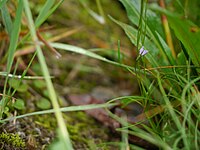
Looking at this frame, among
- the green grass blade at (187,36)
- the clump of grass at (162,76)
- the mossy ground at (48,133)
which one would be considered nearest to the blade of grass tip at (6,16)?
the clump of grass at (162,76)

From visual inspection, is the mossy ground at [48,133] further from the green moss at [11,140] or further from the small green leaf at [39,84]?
the small green leaf at [39,84]

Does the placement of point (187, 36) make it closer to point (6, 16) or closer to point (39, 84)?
point (6, 16)

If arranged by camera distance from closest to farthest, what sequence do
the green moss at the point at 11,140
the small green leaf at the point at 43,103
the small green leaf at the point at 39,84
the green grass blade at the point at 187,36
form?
the green grass blade at the point at 187,36 < the green moss at the point at 11,140 < the small green leaf at the point at 43,103 < the small green leaf at the point at 39,84

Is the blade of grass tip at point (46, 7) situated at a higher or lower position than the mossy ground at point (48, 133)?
higher

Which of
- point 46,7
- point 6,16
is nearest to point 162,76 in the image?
point 46,7

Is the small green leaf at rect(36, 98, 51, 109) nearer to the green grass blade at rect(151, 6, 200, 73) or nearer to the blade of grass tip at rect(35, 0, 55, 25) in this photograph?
the blade of grass tip at rect(35, 0, 55, 25)

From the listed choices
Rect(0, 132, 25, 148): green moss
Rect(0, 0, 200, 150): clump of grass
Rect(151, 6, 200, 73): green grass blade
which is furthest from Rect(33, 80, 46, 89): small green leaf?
Rect(151, 6, 200, 73): green grass blade

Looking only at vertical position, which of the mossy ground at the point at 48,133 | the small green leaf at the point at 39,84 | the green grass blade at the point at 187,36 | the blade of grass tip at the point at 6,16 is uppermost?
the blade of grass tip at the point at 6,16

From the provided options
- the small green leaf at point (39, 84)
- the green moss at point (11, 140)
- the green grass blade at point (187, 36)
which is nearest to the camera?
the green grass blade at point (187, 36)
